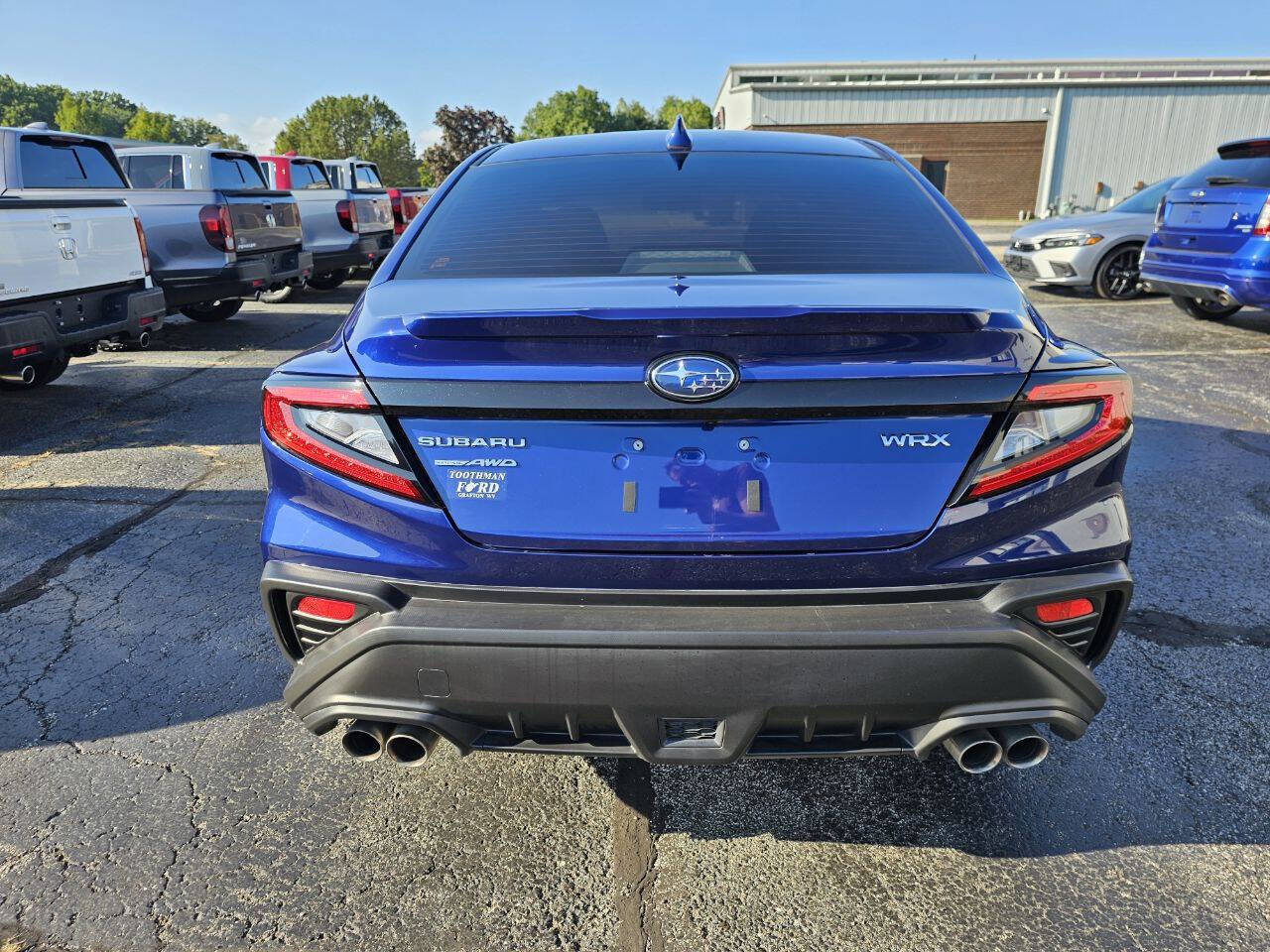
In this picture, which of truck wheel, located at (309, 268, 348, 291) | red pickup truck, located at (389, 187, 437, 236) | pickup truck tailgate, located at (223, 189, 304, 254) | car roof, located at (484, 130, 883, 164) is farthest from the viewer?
red pickup truck, located at (389, 187, 437, 236)

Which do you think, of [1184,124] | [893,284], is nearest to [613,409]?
[893,284]

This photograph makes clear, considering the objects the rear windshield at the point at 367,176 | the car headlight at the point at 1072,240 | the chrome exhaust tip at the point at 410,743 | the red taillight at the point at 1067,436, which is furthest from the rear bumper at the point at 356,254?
the red taillight at the point at 1067,436

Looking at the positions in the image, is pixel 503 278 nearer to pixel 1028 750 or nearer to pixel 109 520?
pixel 1028 750

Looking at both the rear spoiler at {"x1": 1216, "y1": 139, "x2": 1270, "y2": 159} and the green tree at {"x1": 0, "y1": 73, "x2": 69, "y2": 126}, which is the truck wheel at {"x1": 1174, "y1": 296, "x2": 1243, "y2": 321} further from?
the green tree at {"x1": 0, "y1": 73, "x2": 69, "y2": 126}

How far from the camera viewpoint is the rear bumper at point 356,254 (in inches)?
485

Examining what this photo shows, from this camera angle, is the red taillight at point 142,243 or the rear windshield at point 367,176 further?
the rear windshield at point 367,176

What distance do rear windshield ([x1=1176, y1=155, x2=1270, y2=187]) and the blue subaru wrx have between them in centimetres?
821

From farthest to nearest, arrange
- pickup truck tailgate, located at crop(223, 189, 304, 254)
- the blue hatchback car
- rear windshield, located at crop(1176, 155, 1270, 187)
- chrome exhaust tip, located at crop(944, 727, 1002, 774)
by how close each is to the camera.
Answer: pickup truck tailgate, located at crop(223, 189, 304, 254)
rear windshield, located at crop(1176, 155, 1270, 187)
the blue hatchback car
chrome exhaust tip, located at crop(944, 727, 1002, 774)

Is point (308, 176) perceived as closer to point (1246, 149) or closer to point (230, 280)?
point (230, 280)

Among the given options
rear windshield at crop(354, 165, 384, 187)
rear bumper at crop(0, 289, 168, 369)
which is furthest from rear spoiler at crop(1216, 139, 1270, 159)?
rear windshield at crop(354, 165, 384, 187)

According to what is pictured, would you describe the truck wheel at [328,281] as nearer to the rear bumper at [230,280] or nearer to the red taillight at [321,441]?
the rear bumper at [230,280]

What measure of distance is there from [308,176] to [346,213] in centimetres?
252

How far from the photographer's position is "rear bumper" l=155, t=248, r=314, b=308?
8844mm

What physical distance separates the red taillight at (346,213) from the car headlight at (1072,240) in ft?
31.4
